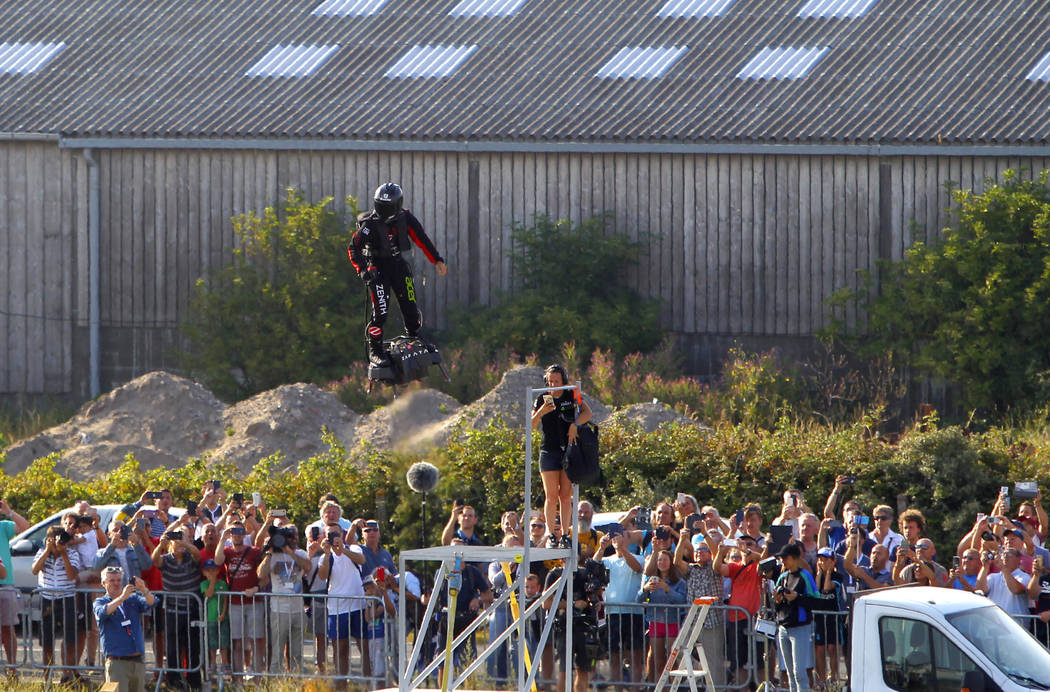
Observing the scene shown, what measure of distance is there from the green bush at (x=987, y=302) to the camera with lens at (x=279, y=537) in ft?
46.5

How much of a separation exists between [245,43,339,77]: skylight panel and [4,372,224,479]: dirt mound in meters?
8.11

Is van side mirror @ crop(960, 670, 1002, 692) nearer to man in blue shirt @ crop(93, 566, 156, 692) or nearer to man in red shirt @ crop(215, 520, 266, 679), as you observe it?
man in red shirt @ crop(215, 520, 266, 679)

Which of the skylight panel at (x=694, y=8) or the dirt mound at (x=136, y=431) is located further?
the skylight panel at (x=694, y=8)

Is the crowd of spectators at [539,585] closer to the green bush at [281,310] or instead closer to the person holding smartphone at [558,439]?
the person holding smartphone at [558,439]

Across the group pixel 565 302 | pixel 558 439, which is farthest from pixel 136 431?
pixel 558 439

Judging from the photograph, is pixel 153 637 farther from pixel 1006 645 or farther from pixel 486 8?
pixel 486 8

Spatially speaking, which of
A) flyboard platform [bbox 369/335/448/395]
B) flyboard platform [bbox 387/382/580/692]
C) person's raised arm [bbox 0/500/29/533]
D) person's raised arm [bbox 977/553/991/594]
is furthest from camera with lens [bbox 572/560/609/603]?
person's raised arm [bbox 0/500/29/533]

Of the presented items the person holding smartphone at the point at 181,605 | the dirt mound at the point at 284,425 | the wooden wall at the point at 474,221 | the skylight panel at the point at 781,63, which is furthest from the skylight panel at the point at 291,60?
the person holding smartphone at the point at 181,605

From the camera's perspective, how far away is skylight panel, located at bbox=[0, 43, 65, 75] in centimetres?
3284

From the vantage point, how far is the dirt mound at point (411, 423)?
2148cm

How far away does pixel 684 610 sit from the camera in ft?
47.6

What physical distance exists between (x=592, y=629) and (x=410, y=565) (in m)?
6.29

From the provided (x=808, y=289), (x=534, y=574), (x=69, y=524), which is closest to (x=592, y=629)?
(x=534, y=574)

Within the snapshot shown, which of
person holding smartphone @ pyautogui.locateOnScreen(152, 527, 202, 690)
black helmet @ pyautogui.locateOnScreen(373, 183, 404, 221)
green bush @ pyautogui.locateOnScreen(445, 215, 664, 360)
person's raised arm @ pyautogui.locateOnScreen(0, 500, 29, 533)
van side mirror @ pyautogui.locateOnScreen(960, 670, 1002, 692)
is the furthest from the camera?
green bush @ pyautogui.locateOnScreen(445, 215, 664, 360)
